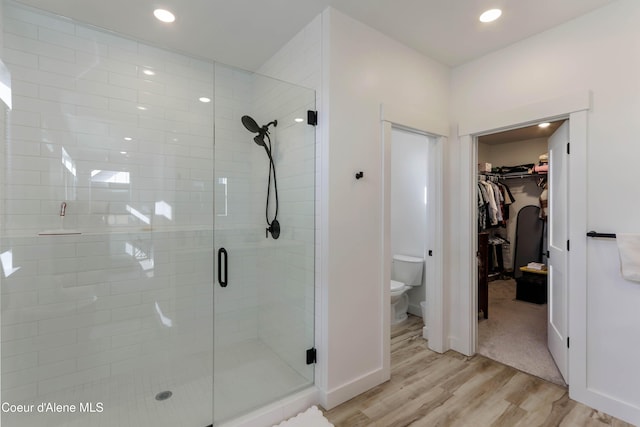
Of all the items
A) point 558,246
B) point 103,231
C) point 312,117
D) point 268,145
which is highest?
point 312,117

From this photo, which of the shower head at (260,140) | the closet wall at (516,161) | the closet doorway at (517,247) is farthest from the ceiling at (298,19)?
the closet wall at (516,161)

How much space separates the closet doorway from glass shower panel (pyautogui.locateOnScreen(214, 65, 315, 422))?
1921mm

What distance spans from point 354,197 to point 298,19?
1376 mm

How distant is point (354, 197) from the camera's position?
7.23 feet

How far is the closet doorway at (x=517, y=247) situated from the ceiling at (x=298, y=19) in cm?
94

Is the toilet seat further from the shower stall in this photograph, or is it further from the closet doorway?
the shower stall

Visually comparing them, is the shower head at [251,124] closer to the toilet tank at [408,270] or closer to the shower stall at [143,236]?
the shower stall at [143,236]

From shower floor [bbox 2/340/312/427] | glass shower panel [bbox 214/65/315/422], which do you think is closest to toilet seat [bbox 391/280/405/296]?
glass shower panel [bbox 214/65/315/422]

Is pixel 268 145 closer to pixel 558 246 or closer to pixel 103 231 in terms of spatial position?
pixel 103 231

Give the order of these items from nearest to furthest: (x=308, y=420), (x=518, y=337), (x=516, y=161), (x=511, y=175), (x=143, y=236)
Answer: (x=308, y=420) < (x=143, y=236) < (x=518, y=337) < (x=511, y=175) < (x=516, y=161)

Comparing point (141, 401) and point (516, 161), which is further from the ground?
point (516, 161)

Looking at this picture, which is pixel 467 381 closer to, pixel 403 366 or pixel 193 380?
pixel 403 366

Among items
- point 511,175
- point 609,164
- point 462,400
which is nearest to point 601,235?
point 609,164

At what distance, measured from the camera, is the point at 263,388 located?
83.4 inches
